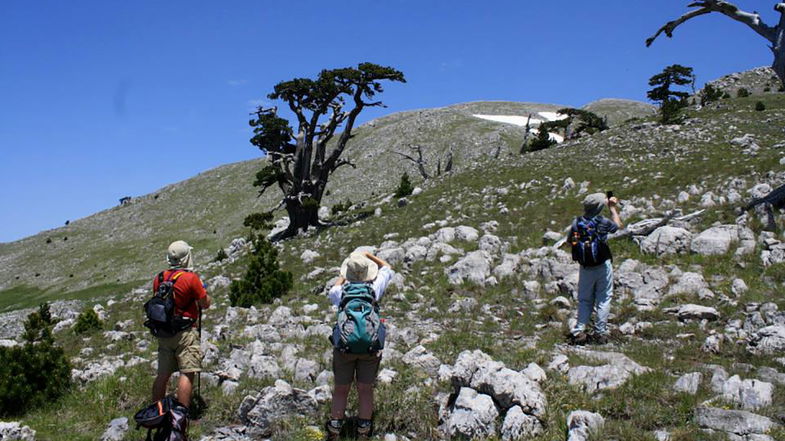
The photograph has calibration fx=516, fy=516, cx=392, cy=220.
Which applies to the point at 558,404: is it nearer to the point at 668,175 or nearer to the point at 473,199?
the point at 668,175

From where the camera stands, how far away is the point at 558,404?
19.8 feet

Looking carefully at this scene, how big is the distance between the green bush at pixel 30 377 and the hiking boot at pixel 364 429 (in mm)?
5233

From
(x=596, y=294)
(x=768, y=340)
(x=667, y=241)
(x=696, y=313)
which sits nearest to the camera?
(x=768, y=340)

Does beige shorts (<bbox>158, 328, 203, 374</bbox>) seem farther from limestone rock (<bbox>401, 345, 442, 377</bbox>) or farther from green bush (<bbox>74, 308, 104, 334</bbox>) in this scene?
green bush (<bbox>74, 308, 104, 334</bbox>)

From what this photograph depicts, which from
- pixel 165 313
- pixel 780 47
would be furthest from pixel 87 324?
pixel 780 47

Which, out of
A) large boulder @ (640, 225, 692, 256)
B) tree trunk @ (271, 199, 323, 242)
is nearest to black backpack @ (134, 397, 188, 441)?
large boulder @ (640, 225, 692, 256)

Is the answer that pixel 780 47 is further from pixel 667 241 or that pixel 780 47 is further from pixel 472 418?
pixel 472 418

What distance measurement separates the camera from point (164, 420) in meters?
5.72

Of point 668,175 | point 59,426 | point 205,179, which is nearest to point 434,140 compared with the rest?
point 205,179

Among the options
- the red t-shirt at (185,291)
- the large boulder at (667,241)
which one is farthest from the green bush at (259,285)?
the large boulder at (667,241)

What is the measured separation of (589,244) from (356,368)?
16.6ft

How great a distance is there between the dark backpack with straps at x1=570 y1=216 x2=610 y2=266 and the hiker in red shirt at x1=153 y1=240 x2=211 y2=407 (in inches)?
245

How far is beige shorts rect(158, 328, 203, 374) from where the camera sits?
664 cm

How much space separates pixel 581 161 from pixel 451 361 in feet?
74.5
